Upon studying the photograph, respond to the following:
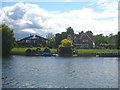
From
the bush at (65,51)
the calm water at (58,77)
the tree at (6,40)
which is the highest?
the tree at (6,40)

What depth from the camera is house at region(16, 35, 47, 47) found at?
345 feet

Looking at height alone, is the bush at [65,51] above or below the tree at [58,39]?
below

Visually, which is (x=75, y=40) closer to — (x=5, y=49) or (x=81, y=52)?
(x=81, y=52)

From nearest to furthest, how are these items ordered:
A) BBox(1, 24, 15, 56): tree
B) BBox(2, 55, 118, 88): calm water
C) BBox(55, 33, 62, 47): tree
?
BBox(2, 55, 118, 88): calm water → BBox(1, 24, 15, 56): tree → BBox(55, 33, 62, 47): tree

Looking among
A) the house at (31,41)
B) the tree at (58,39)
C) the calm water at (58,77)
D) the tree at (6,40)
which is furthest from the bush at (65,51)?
the calm water at (58,77)

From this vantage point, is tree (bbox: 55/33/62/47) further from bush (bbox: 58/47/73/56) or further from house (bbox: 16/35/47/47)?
bush (bbox: 58/47/73/56)

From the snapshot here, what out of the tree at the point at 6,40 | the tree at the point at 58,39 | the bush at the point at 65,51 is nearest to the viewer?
the tree at the point at 6,40

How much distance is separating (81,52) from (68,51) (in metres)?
6.56

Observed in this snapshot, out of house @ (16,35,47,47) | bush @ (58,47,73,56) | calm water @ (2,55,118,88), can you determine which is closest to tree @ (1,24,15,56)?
bush @ (58,47,73,56)

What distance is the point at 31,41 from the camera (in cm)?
10619

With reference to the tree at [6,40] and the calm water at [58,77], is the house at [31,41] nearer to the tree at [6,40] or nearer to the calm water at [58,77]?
the tree at [6,40]

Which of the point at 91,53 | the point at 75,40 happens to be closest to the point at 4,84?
the point at 91,53

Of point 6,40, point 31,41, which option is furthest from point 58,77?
point 31,41

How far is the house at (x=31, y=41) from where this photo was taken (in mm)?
105062
